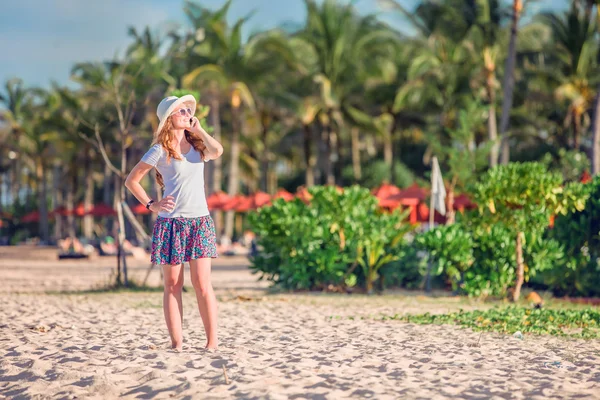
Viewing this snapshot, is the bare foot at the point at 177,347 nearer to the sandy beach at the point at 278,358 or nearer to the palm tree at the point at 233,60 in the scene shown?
the sandy beach at the point at 278,358

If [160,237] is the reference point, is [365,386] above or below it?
below

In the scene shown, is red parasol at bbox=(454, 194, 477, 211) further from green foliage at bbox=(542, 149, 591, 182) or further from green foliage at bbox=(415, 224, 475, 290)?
green foliage at bbox=(415, 224, 475, 290)

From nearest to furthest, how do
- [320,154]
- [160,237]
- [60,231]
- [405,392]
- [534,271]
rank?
[405,392] < [160,237] < [534,271] < [320,154] < [60,231]

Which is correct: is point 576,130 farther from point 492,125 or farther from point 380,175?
point 380,175

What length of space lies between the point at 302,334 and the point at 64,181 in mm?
43397

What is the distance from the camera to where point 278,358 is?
5.86 meters

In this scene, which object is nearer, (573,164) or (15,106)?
(573,164)

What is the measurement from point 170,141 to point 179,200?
41cm

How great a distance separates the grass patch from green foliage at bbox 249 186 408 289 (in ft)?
10.7

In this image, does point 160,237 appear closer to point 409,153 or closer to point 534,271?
point 534,271

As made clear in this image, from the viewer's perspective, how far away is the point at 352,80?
111 feet

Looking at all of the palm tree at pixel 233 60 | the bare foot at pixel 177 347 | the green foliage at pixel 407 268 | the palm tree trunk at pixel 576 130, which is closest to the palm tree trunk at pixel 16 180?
the palm tree at pixel 233 60

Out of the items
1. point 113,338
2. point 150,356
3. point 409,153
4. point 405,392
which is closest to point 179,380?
point 150,356

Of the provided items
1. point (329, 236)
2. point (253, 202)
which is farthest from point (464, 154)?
point (253, 202)
